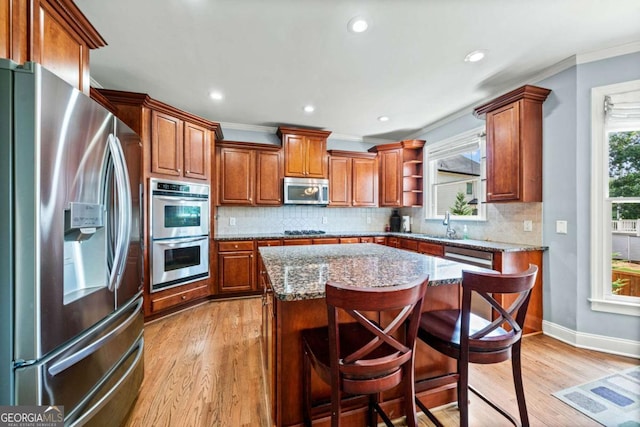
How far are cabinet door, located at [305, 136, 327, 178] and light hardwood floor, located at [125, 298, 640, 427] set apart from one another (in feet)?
8.32

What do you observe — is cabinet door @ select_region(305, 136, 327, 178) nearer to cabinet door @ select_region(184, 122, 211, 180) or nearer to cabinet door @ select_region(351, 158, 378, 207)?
cabinet door @ select_region(351, 158, 378, 207)

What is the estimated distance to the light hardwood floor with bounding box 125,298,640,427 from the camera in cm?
156

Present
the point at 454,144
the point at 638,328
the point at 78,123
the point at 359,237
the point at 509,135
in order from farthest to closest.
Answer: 1. the point at 359,237
2. the point at 454,144
3. the point at 509,135
4. the point at 638,328
5. the point at 78,123

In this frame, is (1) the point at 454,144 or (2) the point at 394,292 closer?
(2) the point at 394,292

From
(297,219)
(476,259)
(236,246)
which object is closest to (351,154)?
(297,219)

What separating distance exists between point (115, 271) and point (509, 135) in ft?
11.6

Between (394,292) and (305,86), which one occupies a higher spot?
(305,86)

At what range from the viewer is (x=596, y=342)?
2318 mm

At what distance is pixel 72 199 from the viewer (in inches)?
41.7

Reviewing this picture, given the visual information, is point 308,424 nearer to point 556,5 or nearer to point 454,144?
point 556,5

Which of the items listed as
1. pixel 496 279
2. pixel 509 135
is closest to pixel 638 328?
pixel 509 135

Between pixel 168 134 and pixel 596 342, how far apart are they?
15.8ft

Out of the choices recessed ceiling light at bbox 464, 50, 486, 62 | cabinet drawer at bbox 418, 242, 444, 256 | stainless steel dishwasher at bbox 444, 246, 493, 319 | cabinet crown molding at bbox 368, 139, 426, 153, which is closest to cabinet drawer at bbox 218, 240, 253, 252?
cabinet drawer at bbox 418, 242, 444, 256

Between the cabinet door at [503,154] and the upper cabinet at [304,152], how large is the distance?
7.59ft
